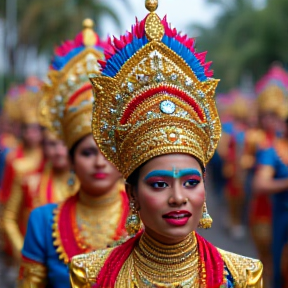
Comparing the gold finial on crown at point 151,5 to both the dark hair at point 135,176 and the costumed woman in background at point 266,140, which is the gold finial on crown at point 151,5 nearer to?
the dark hair at point 135,176

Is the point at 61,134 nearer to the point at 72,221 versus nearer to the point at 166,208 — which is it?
the point at 72,221

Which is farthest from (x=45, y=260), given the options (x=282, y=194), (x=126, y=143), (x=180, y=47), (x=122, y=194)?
(x=282, y=194)

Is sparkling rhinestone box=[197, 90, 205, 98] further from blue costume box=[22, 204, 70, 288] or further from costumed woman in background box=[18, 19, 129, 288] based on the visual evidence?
blue costume box=[22, 204, 70, 288]

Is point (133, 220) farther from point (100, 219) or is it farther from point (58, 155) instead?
point (58, 155)

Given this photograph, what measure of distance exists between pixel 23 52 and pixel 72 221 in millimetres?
24924

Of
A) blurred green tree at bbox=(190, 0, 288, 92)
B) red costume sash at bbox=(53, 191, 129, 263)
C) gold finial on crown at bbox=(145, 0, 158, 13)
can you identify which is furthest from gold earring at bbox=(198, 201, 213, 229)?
blurred green tree at bbox=(190, 0, 288, 92)

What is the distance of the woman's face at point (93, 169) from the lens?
3490 millimetres

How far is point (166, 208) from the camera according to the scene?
7.95 feet

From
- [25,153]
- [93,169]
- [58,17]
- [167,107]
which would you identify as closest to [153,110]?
[167,107]

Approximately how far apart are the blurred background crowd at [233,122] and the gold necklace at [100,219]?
2.46 feet

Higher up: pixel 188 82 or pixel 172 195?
pixel 188 82

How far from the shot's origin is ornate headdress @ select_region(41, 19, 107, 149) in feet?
12.1

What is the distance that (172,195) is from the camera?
2.43m

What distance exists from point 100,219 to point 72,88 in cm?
83
